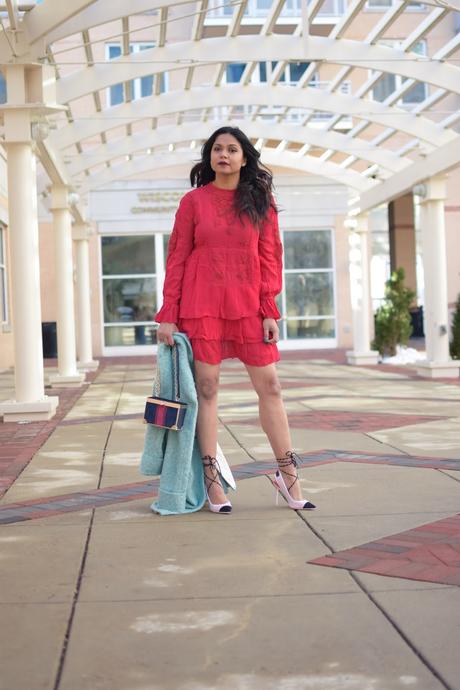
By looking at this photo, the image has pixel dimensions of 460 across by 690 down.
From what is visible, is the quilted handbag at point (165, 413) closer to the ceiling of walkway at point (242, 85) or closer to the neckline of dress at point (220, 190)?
the neckline of dress at point (220, 190)

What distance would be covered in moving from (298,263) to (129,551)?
26651 millimetres

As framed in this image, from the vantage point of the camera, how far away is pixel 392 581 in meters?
3.78

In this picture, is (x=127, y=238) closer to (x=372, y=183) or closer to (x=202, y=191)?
(x=372, y=183)

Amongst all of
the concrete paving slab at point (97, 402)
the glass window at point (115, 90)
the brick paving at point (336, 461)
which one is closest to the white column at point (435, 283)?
the brick paving at point (336, 461)

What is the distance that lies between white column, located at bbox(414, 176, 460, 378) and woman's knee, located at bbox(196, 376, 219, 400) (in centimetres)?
1181

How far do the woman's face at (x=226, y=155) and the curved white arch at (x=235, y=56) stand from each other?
25.6 feet

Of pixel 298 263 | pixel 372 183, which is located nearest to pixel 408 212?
pixel 298 263

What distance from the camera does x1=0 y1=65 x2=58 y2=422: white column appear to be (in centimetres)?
1056

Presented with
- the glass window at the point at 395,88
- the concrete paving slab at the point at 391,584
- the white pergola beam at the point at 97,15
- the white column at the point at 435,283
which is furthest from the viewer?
the glass window at the point at 395,88

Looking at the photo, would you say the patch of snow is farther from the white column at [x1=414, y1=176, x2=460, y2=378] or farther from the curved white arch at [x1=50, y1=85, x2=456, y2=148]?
the curved white arch at [x1=50, y1=85, x2=456, y2=148]

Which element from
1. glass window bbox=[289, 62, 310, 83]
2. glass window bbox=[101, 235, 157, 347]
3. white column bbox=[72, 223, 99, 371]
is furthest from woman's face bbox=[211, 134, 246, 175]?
glass window bbox=[101, 235, 157, 347]

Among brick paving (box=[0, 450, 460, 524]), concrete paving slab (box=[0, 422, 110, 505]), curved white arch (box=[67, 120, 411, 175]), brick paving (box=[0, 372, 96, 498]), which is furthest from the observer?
curved white arch (box=[67, 120, 411, 175])

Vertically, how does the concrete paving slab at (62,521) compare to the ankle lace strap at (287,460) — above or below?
below

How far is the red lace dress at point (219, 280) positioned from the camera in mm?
5137
